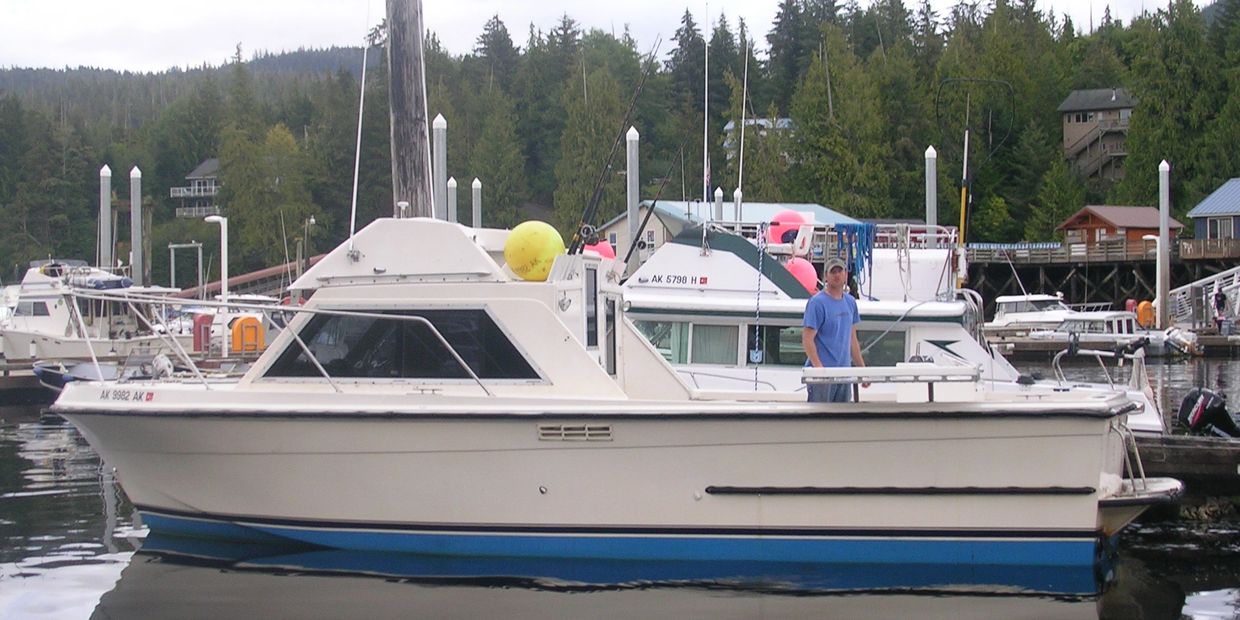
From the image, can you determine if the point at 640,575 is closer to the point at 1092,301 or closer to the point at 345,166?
the point at 1092,301

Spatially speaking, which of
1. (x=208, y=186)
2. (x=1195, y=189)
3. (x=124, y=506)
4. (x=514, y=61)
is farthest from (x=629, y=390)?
(x=514, y=61)

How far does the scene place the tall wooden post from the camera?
1110 centimetres

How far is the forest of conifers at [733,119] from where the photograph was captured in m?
59.6

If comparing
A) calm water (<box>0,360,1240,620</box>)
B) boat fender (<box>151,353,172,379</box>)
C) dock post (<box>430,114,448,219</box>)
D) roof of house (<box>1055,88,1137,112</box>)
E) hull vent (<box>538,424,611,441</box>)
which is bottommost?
calm water (<box>0,360,1240,620</box>)

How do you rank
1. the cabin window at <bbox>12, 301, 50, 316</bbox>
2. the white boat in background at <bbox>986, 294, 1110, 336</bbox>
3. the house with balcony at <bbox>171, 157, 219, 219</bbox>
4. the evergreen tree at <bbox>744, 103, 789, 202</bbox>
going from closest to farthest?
the cabin window at <bbox>12, 301, 50, 316</bbox>
the white boat in background at <bbox>986, 294, 1110, 336</bbox>
the evergreen tree at <bbox>744, 103, 789, 202</bbox>
the house with balcony at <bbox>171, 157, 219, 219</bbox>

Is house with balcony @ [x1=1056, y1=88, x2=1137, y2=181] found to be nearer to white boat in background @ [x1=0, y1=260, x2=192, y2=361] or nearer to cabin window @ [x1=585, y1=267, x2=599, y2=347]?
white boat in background @ [x1=0, y1=260, x2=192, y2=361]

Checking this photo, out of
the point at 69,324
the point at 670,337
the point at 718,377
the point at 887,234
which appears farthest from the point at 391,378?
the point at 69,324

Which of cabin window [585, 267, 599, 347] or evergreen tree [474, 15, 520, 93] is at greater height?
evergreen tree [474, 15, 520, 93]

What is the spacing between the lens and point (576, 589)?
8516mm

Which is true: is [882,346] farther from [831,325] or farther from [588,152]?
[588,152]

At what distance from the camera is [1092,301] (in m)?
54.4

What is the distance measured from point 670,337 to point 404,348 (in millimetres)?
4740

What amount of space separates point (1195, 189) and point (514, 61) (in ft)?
192

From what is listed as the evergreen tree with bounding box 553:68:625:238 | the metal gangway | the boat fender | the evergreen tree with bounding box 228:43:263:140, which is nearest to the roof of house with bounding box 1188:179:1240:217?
the metal gangway
